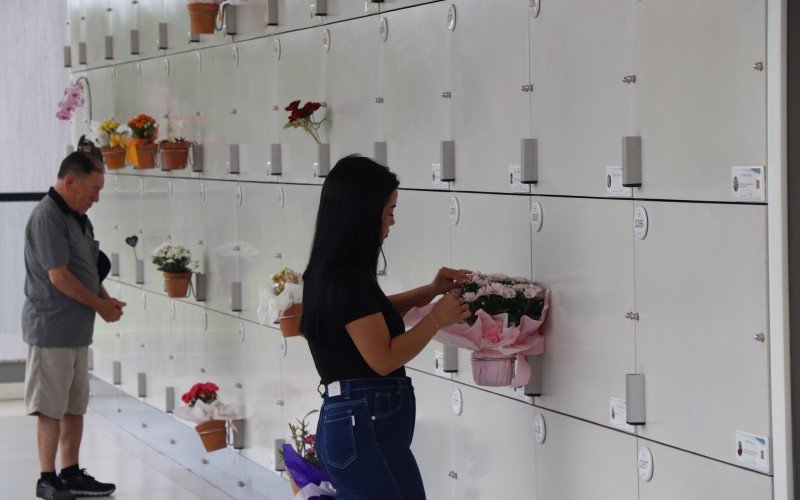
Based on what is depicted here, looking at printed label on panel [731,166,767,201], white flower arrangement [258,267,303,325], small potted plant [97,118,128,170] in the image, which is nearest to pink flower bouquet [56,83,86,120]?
small potted plant [97,118,128,170]

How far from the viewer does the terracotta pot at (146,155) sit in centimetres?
597

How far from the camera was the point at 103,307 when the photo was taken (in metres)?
5.18

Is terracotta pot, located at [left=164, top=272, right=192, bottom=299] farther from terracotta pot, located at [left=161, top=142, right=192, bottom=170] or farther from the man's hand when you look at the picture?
terracotta pot, located at [left=161, top=142, right=192, bottom=170]

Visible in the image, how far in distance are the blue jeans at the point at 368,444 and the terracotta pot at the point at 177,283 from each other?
284 centimetres

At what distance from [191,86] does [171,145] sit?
11.7 inches

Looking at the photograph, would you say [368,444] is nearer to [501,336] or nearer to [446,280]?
[501,336]

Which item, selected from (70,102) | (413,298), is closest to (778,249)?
(413,298)

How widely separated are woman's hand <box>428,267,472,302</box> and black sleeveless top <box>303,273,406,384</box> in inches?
14.1

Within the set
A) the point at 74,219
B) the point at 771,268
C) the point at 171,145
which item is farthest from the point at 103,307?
the point at 771,268

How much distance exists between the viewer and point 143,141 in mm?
5984

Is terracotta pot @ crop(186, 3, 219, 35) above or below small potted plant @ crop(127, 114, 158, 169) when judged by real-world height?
above

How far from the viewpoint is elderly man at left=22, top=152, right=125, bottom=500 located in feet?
16.5

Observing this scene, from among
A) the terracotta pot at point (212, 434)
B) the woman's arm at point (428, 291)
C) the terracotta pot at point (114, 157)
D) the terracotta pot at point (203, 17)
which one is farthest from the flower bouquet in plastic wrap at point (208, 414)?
the woman's arm at point (428, 291)

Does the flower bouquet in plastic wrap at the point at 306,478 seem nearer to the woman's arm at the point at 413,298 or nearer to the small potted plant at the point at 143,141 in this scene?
the woman's arm at the point at 413,298
